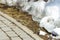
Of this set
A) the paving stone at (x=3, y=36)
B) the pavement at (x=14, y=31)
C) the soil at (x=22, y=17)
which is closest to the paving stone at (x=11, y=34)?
the pavement at (x=14, y=31)

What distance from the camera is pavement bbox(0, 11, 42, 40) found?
5.55 m

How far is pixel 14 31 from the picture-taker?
6012 millimetres

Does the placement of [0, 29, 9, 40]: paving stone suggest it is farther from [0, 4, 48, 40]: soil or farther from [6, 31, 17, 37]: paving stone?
[0, 4, 48, 40]: soil

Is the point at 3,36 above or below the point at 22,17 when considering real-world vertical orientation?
above

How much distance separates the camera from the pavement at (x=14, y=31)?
5.55 m

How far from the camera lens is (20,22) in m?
6.88

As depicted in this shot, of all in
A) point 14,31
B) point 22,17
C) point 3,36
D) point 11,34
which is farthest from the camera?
point 22,17

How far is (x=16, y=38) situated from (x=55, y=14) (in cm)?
136

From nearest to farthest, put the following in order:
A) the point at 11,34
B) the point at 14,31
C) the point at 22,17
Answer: the point at 11,34 < the point at 14,31 < the point at 22,17

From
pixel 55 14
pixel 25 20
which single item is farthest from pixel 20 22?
pixel 55 14

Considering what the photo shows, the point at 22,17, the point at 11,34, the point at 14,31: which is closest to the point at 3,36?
the point at 11,34

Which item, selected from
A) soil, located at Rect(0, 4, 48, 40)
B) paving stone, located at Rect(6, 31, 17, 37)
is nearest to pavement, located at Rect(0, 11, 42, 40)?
paving stone, located at Rect(6, 31, 17, 37)

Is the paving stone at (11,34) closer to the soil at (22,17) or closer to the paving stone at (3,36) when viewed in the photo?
the paving stone at (3,36)

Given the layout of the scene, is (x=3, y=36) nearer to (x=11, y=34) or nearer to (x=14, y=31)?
(x=11, y=34)
